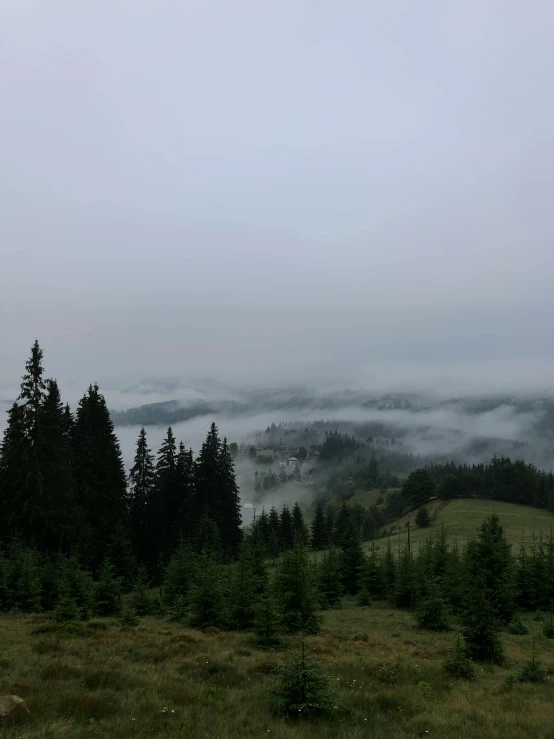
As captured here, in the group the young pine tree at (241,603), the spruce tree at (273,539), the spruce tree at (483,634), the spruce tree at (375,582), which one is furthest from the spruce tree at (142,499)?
the spruce tree at (483,634)

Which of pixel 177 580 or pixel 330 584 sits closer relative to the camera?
pixel 177 580

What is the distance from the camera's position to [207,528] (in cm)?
5138

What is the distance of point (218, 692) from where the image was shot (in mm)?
10977

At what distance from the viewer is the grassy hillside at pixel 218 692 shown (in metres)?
8.70

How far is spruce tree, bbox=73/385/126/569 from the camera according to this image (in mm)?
44656

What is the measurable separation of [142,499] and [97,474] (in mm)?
8268

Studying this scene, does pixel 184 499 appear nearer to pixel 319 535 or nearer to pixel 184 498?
pixel 184 498

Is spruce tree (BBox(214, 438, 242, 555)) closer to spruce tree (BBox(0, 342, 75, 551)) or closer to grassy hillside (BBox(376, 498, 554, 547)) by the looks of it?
spruce tree (BBox(0, 342, 75, 551))

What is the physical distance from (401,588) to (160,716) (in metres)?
35.5

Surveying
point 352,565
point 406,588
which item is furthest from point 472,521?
point 406,588

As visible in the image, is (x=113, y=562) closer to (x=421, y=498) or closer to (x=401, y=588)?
(x=401, y=588)

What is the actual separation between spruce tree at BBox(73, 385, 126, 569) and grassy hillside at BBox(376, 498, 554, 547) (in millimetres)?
76058

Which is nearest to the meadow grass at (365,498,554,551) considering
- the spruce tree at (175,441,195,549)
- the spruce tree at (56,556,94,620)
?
the spruce tree at (175,441,195,549)

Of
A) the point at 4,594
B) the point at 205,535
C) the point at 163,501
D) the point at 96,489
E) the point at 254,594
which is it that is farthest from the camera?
the point at 163,501
